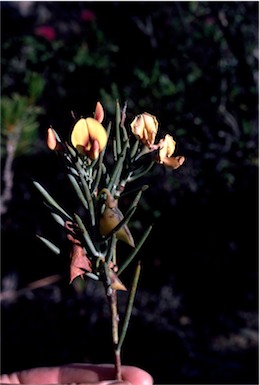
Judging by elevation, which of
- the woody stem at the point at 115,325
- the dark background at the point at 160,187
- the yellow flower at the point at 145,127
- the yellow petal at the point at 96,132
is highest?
the dark background at the point at 160,187

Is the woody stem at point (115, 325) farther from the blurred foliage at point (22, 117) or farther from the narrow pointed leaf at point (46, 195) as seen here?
the blurred foliage at point (22, 117)

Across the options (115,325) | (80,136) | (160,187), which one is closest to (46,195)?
(80,136)

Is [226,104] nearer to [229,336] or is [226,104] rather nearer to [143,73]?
[143,73]

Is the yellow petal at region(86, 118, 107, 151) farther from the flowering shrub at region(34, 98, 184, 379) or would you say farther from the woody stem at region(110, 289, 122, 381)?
the woody stem at region(110, 289, 122, 381)

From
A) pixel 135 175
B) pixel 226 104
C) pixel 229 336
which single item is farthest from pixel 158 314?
pixel 135 175

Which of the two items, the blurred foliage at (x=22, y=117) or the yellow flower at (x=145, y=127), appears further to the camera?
the blurred foliage at (x=22, y=117)

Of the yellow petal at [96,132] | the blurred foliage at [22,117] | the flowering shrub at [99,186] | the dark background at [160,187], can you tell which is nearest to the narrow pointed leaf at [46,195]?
the flowering shrub at [99,186]
